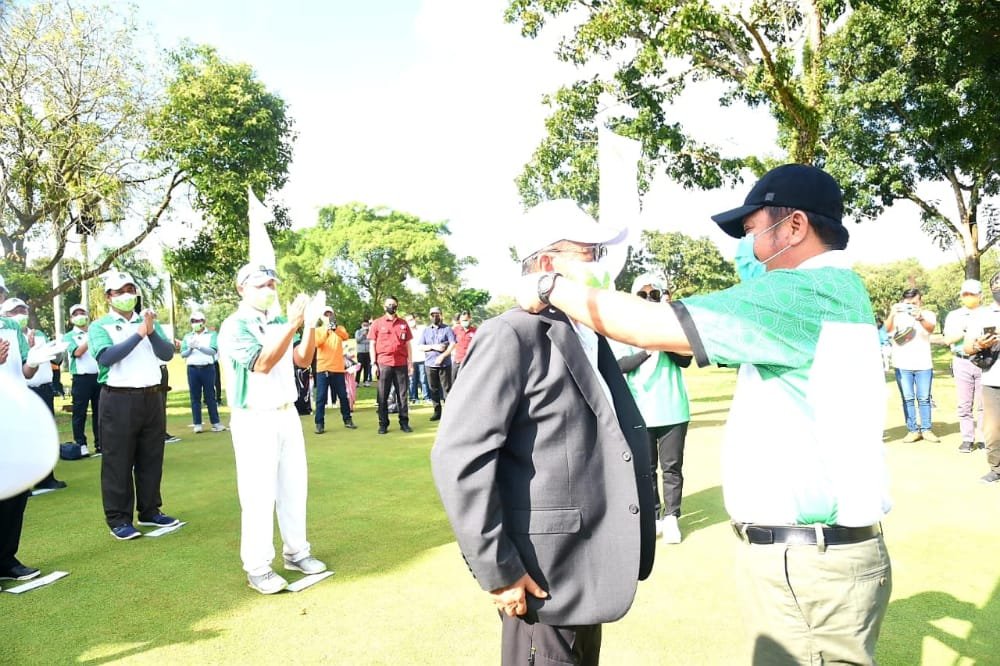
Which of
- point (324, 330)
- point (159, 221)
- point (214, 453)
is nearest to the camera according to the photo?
point (214, 453)

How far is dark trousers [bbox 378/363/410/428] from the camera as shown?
1188cm

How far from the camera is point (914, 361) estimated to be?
944 cm

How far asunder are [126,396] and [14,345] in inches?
35.4

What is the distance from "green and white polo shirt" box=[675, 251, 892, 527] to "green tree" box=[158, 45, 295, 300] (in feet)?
56.4

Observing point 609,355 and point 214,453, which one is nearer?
point 609,355

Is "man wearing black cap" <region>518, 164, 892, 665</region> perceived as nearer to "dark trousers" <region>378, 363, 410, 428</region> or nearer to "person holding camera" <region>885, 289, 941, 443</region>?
"person holding camera" <region>885, 289, 941, 443</region>

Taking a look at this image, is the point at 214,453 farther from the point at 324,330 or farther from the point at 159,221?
the point at 159,221

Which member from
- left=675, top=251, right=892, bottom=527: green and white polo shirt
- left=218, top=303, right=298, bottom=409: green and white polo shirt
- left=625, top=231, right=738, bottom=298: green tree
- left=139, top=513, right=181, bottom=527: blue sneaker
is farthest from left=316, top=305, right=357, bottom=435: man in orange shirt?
left=625, top=231, right=738, bottom=298: green tree

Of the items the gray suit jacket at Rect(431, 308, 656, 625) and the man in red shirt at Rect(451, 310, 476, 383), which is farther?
the man in red shirt at Rect(451, 310, 476, 383)

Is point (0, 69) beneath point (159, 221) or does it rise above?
above

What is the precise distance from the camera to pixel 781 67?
11.8 metres

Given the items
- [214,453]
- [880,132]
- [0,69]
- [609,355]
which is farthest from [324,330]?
[880,132]

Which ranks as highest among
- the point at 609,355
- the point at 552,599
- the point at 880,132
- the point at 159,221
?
the point at 880,132

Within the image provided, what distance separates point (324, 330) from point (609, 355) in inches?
436
